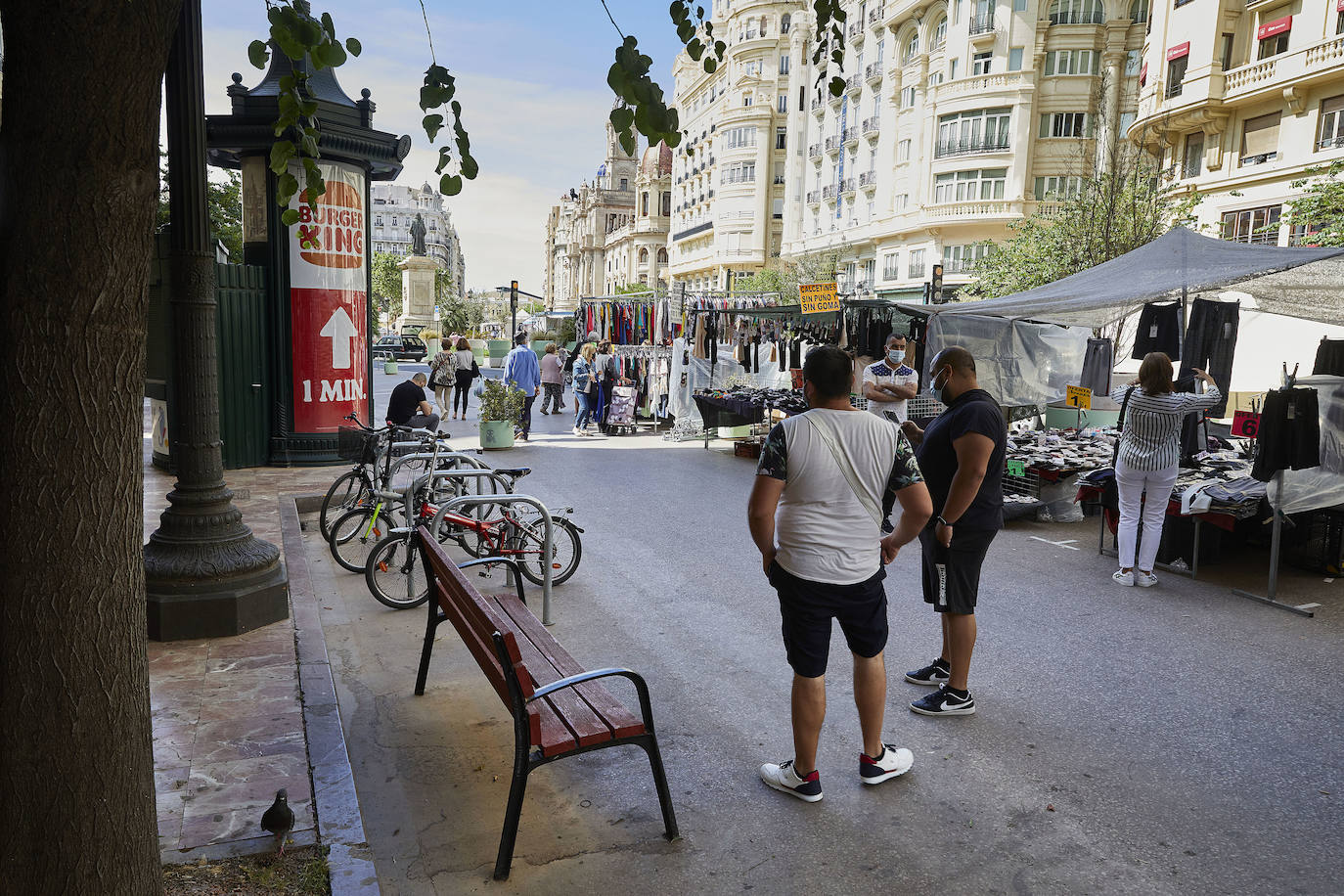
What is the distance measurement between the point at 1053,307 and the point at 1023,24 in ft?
117

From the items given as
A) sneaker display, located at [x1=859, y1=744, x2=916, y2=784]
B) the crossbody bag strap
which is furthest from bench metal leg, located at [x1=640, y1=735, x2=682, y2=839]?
the crossbody bag strap

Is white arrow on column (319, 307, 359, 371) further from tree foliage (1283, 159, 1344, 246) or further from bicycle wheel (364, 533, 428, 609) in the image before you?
tree foliage (1283, 159, 1344, 246)

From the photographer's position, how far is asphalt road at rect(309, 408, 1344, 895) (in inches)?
138

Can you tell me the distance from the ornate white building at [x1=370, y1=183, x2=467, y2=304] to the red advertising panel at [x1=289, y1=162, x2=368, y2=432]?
490 feet

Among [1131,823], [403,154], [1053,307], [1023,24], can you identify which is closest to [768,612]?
[1131,823]

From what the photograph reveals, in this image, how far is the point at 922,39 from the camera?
144 ft

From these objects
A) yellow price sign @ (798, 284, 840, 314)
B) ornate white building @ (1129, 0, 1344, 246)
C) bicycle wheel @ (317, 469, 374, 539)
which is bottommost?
bicycle wheel @ (317, 469, 374, 539)

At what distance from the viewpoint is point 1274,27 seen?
28.1 meters

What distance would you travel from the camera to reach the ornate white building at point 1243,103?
26141 mm

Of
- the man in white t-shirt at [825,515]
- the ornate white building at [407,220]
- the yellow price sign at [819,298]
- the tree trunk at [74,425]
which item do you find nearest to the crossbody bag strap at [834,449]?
the man in white t-shirt at [825,515]

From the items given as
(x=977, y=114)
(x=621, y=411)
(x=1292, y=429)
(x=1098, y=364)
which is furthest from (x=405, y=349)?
(x=1292, y=429)

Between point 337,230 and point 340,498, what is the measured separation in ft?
14.6

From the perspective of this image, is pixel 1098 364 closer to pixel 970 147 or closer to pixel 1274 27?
pixel 1274 27

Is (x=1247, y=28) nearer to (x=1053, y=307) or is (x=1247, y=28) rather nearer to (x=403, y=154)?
(x=1053, y=307)
